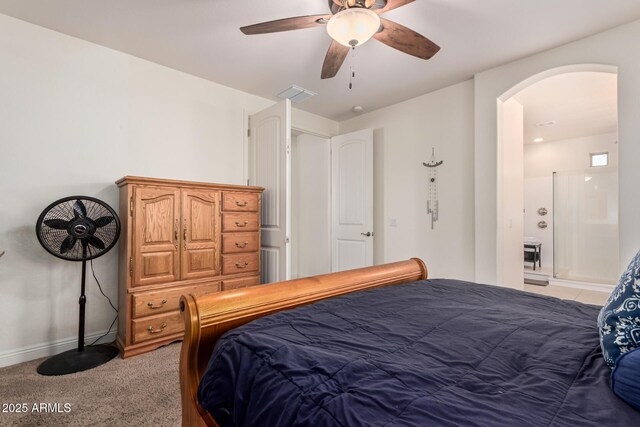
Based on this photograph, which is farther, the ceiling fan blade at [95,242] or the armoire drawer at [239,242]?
the armoire drawer at [239,242]

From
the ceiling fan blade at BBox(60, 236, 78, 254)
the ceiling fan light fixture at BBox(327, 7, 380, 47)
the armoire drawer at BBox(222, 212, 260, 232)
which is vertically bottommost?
the ceiling fan blade at BBox(60, 236, 78, 254)

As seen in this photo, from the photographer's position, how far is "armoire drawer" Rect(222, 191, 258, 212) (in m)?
2.78

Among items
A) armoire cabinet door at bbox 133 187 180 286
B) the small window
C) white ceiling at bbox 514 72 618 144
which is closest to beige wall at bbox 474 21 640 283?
white ceiling at bbox 514 72 618 144

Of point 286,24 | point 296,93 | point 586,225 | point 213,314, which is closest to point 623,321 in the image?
point 213,314

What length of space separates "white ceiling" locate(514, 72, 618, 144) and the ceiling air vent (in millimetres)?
2399

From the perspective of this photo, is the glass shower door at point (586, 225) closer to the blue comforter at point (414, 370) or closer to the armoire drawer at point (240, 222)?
the blue comforter at point (414, 370)

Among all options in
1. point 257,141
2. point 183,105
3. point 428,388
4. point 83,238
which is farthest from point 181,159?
point 428,388

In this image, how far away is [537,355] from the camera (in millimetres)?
844

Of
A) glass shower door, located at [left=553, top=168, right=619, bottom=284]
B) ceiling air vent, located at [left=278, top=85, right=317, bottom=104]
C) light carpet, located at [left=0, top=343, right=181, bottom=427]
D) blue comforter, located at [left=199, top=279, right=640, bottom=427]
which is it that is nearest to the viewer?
blue comforter, located at [left=199, top=279, right=640, bottom=427]

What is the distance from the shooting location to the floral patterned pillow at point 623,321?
0.72 metres

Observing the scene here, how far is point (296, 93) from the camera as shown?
3438mm

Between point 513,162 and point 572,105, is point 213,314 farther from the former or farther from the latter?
point 572,105

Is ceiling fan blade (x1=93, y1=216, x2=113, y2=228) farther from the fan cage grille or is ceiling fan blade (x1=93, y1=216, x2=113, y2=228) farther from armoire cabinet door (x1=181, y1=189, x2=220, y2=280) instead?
armoire cabinet door (x1=181, y1=189, x2=220, y2=280)

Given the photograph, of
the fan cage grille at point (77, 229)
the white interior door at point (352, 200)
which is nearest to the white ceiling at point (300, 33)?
the white interior door at point (352, 200)
